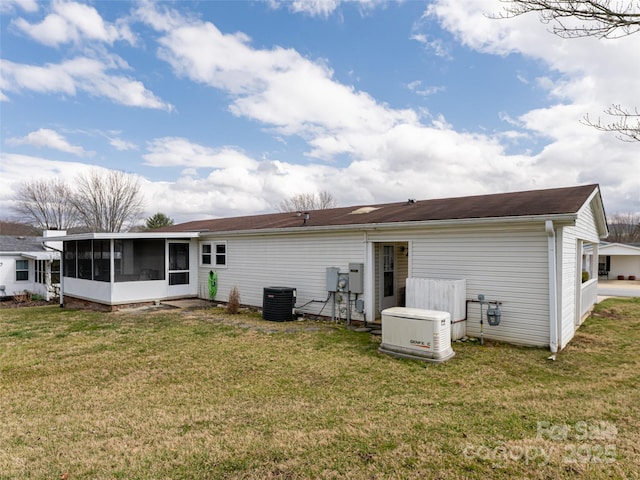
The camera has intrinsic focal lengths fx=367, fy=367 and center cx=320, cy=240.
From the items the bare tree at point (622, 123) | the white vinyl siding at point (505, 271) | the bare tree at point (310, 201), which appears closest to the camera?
the bare tree at point (622, 123)

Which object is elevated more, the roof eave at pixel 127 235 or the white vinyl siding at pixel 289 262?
the roof eave at pixel 127 235

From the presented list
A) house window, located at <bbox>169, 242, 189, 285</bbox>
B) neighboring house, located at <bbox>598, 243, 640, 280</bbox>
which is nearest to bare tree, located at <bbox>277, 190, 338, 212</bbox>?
neighboring house, located at <bbox>598, 243, 640, 280</bbox>

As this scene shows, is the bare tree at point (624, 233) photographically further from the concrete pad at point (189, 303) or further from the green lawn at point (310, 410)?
the concrete pad at point (189, 303)

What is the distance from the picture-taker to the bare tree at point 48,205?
33000 millimetres

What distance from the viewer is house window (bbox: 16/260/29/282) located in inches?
709

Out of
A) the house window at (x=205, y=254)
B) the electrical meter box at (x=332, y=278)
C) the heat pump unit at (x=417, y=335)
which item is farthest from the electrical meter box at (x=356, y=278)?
the house window at (x=205, y=254)

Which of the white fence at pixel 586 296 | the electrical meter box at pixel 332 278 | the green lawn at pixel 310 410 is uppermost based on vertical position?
the electrical meter box at pixel 332 278

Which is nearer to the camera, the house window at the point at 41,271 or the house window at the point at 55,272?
the house window at the point at 55,272

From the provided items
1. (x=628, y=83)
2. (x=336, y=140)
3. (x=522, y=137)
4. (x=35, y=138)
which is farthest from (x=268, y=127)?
(x=35, y=138)

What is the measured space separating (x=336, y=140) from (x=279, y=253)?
30.6 feet

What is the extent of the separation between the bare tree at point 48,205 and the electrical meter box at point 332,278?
108 ft

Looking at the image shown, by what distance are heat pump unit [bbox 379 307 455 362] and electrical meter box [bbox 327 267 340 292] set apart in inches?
114

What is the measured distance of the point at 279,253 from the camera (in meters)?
10.9

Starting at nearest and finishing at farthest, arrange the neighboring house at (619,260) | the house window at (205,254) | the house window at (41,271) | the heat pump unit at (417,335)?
the heat pump unit at (417,335) → the house window at (205,254) → the house window at (41,271) → the neighboring house at (619,260)
